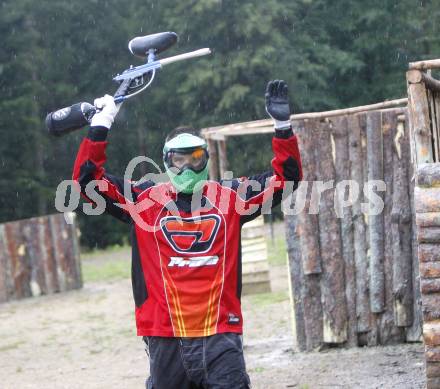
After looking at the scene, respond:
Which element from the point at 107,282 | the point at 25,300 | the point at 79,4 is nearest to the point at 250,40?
the point at 79,4

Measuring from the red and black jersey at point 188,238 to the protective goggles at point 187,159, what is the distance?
11cm

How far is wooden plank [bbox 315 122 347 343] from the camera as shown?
332 inches

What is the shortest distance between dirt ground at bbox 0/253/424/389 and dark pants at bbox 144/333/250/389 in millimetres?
2811

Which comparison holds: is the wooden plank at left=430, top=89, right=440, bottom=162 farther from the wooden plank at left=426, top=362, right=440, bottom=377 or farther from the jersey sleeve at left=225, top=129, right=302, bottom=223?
the jersey sleeve at left=225, top=129, right=302, bottom=223

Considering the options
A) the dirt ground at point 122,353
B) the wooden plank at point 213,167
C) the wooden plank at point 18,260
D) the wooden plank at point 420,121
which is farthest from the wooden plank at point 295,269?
the wooden plank at point 18,260

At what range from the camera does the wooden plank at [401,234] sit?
27.0ft

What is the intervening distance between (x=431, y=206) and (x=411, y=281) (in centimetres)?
278

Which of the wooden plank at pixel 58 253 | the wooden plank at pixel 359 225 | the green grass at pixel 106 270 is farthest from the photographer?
the green grass at pixel 106 270

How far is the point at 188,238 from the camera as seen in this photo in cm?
475

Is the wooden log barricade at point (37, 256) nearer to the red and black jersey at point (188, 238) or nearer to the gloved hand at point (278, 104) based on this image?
the red and black jersey at point (188, 238)

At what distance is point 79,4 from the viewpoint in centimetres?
3081

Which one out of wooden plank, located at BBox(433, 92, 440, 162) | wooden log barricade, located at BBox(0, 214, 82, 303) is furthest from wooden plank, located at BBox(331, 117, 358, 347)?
wooden log barricade, located at BBox(0, 214, 82, 303)

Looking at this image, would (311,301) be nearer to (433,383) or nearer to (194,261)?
(433,383)

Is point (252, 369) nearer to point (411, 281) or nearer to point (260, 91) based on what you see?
point (411, 281)
